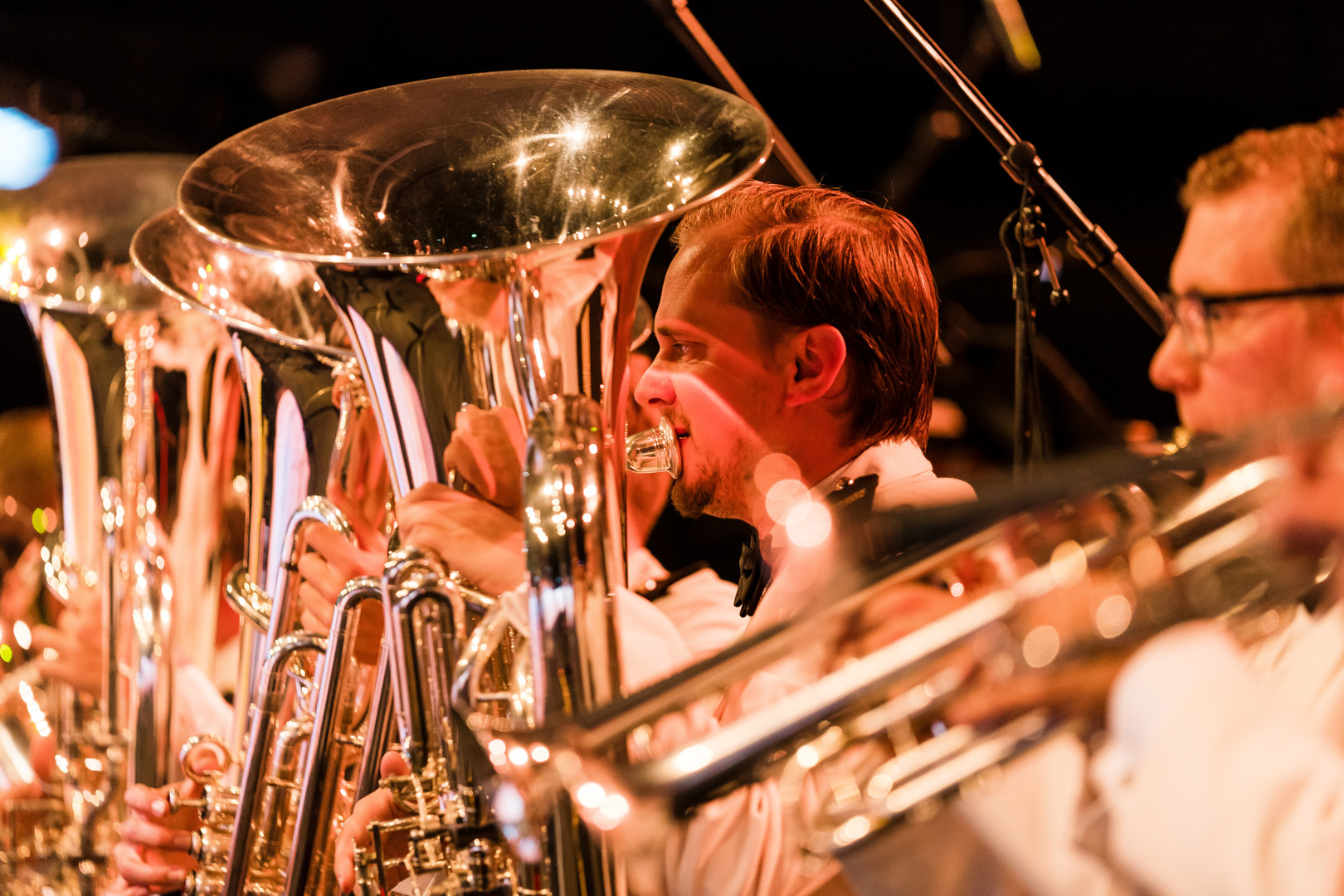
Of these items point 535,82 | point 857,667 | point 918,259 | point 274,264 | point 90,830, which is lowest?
point 857,667

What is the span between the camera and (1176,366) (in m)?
1.19

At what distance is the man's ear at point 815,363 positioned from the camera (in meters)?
1.52

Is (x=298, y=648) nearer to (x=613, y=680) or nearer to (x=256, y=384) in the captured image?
(x=256, y=384)

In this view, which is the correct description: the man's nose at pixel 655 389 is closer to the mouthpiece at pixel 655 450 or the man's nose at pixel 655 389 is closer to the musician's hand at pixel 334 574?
the mouthpiece at pixel 655 450

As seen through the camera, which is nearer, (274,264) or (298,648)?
(298,648)

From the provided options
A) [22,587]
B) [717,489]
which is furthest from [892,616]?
[22,587]

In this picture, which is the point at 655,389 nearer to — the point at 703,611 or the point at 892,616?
the point at 703,611

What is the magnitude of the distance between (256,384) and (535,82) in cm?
86

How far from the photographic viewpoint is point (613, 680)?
964 mm

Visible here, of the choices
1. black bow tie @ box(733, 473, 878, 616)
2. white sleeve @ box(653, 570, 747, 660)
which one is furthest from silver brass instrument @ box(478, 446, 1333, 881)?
white sleeve @ box(653, 570, 747, 660)

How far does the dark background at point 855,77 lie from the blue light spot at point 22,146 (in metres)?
0.11

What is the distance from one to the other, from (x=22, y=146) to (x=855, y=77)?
286cm

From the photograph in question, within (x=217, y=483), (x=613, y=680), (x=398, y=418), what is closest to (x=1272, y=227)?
(x=613, y=680)

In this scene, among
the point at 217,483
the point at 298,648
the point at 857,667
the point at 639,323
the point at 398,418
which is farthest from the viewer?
the point at 217,483
